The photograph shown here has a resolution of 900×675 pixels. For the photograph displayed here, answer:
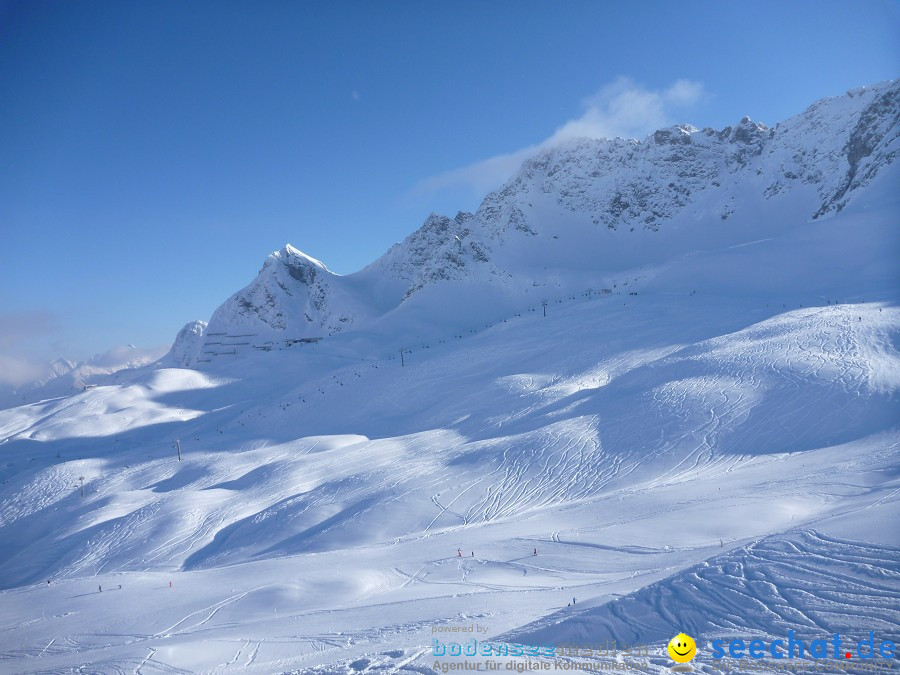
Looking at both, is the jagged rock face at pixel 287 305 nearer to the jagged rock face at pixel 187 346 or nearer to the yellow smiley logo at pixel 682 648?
the jagged rock face at pixel 187 346

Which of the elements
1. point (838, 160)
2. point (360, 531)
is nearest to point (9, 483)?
point (360, 531)

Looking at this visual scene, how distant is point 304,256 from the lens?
114m

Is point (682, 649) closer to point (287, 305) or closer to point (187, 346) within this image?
point (287, 305)

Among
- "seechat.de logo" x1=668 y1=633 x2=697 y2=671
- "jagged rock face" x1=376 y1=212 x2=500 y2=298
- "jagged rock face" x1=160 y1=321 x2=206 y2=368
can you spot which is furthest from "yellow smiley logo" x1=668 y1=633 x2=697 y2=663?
"jagged rock face" x1=160 y1=321 x2=206 y2=368

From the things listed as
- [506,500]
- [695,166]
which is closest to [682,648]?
[506,500]

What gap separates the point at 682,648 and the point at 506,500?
42.4ft

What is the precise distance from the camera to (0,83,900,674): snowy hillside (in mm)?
8352

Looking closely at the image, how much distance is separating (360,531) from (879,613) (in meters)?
15.1

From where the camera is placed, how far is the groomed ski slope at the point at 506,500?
832 cm

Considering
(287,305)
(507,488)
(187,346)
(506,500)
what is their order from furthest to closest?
1. (187,346)
2. (287,305)
3. (507,488)
4. (506,500)

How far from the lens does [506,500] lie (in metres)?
19.4

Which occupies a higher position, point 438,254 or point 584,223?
point 584,223

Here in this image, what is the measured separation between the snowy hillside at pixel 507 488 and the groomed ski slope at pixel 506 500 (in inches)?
3.8

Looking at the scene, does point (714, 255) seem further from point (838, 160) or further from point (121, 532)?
point (121, 532)
